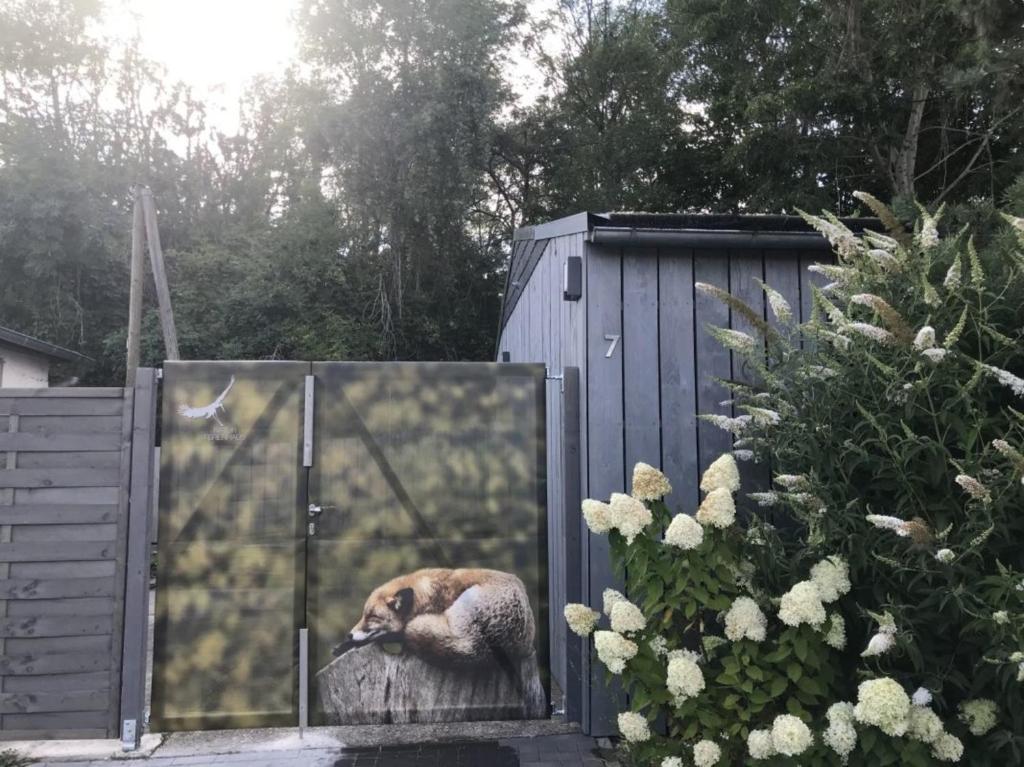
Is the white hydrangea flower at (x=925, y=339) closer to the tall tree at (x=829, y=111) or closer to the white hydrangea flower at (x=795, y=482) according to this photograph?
the white hydrangea flower at (x=795, y=482)

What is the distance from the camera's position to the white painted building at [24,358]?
1146 cm

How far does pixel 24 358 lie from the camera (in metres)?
12.1

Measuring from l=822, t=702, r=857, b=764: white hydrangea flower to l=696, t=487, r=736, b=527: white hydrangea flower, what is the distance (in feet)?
2.35

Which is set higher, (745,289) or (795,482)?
(745,289)

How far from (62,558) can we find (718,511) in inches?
119

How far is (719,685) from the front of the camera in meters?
2.86

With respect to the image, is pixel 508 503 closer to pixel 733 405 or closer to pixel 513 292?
pixel 733 405

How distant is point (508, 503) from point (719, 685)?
135 centimetres

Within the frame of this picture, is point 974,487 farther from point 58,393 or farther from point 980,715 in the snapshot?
point 58,393

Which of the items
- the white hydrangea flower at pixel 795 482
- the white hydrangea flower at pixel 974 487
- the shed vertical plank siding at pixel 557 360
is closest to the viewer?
the white hydrangea flower at pixel 974 487

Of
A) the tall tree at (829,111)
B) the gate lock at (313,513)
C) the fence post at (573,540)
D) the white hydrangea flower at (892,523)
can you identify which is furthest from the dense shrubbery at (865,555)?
the tall tree at (829,111)

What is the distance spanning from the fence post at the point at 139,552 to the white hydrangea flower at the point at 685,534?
249 cm

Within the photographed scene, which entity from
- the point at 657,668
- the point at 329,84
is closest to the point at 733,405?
the point at 657,668

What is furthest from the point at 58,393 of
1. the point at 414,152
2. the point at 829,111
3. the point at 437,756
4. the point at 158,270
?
the point at 414,152
